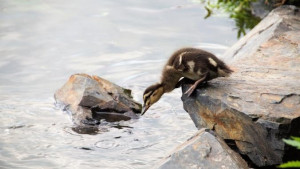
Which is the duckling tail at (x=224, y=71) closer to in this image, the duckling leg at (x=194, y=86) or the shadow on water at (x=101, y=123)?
the duckling leg at (x=194, y=86)

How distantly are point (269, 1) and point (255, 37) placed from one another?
1.55 metres

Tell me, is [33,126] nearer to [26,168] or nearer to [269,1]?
[26,168]

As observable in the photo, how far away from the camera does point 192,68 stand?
5.32 meters

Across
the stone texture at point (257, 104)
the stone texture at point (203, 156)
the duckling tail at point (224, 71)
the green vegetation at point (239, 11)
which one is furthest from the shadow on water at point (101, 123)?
the green vegetation at point (239, 11)

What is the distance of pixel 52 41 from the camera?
8.56 m

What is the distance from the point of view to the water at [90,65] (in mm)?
5836

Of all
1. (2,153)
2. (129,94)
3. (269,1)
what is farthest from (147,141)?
(269,1)

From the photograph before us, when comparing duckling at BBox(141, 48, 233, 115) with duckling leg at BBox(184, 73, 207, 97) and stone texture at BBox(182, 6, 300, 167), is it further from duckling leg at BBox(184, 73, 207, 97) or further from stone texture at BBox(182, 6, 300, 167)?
stone texture at BBox(182, 6, 300, 167)

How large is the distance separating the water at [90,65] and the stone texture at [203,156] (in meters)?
0.41

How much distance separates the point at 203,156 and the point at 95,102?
2.26 meters

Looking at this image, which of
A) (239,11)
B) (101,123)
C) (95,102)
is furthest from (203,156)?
(239,11)

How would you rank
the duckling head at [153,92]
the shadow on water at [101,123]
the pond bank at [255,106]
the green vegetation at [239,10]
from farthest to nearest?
1. the green vegetation at [239,10]
2. the shadow on water at [101,123]
3. the duckling head at [153,92]
4. the pond bank at [255,106]

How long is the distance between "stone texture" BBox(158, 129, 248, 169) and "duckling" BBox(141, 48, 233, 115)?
720 mm

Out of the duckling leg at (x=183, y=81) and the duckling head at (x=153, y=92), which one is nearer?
the duckling leg at (x=183, y=81)
